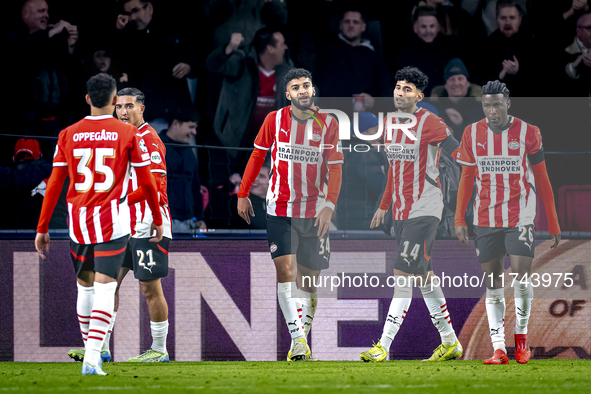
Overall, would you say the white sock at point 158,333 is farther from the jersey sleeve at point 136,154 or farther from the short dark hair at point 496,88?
the short dark hair at point 496,88

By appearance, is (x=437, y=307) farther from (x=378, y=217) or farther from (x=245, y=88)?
(x=245, y=88)

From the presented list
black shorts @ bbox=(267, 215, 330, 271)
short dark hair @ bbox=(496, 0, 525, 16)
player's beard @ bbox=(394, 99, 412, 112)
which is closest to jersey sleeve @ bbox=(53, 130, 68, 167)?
black shorts @ bbox=(267, 215, 330, 271)

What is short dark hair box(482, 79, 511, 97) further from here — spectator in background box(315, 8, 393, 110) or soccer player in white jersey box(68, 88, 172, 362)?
soccer player in white jersey box(68, 88, 172, 362)

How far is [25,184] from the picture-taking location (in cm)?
652

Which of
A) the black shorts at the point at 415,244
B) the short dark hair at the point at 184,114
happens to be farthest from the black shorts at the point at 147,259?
the short dark hair at the point at 184,114

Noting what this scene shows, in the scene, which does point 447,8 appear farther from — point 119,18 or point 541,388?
point 541,388

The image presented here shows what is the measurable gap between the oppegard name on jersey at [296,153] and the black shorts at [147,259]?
3.94 ft

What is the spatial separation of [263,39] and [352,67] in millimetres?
1057

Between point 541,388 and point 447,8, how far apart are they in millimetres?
5380

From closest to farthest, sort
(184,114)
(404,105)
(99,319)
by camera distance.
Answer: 1. (99,319)
2. (404,105)
3. (184,114)

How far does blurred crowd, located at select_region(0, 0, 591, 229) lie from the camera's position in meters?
7.10

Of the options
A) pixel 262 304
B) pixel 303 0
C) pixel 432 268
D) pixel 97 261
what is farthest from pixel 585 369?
pixel 303 0

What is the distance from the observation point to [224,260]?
6.36m

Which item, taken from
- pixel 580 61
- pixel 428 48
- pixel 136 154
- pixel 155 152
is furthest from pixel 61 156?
pixel 580 61
